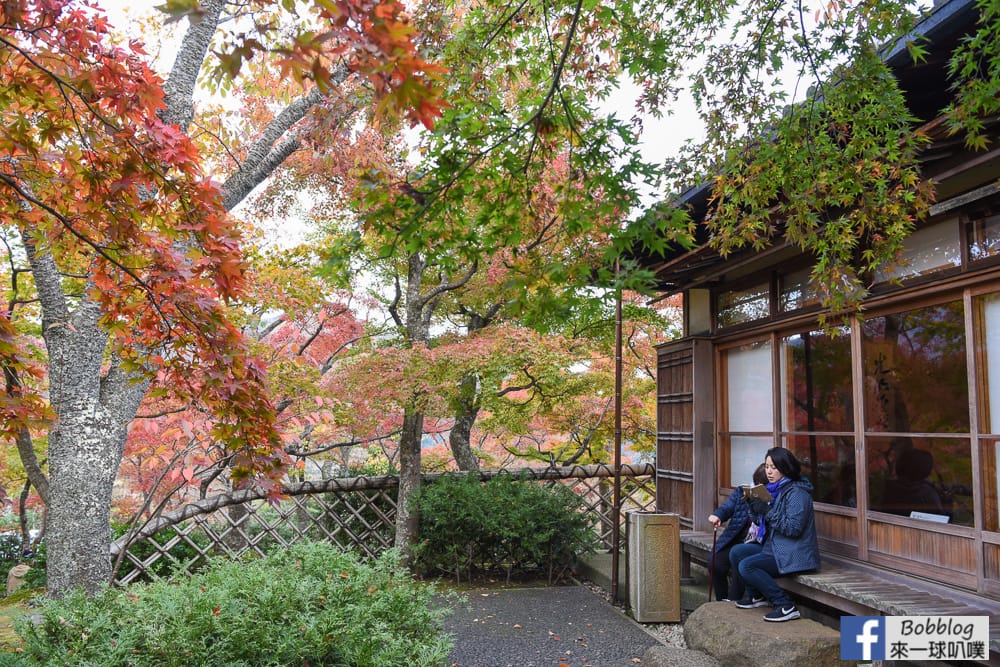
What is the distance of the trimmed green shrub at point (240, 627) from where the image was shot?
8.87 feet

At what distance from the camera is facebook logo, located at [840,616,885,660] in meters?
3.88

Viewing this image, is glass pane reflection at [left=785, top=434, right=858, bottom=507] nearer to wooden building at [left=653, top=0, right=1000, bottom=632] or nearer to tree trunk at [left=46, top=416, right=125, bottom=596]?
wooden building at [left=653, top=0, right=1000, bottom=632]

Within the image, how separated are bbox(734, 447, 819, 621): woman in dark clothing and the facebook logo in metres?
0.57

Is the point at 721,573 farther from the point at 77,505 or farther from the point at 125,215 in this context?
the point at 77,505

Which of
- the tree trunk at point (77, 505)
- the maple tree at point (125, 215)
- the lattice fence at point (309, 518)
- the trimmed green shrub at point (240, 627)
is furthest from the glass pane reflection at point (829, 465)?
the tree trunk at point (77, 505)

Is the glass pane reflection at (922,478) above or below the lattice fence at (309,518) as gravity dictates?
above

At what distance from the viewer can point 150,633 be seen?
2.71m

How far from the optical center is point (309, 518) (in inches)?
329

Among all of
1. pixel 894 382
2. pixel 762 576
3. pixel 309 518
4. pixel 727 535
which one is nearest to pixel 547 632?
pixel 727 535

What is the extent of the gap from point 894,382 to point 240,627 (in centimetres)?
423

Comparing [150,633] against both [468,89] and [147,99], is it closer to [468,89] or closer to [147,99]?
[147,99]

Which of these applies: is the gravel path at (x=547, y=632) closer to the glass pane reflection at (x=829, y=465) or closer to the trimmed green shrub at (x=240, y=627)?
the glass pane reflection at (x=829, y=465)

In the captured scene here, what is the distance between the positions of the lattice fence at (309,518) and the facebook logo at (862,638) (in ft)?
10.9

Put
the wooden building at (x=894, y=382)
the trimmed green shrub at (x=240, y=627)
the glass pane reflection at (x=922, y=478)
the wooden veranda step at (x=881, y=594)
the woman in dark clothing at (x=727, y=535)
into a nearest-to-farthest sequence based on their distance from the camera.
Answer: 1. the trimmed green shrub at (x=240, y=627)
2. the wooden veranda step at (x=881, y=594)
3. the wooden building at (x=894, y=382)
4. the glass pane reflection at (x=922, y=478)
5. the woman in dark clothing at (x=727, y=535)
